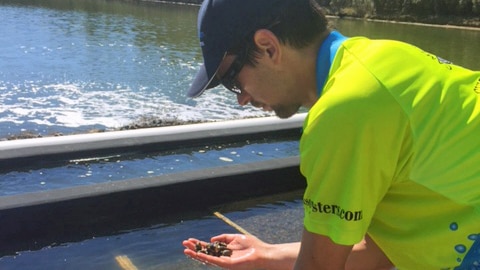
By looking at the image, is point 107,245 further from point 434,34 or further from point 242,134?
point 434,34

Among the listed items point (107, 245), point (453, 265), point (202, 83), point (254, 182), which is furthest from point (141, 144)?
point (453, 265)

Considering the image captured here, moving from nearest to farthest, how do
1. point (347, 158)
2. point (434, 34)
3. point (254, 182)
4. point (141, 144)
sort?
point (347, 158)
point (254, 182)
point (141, 144)
point (434, 34)

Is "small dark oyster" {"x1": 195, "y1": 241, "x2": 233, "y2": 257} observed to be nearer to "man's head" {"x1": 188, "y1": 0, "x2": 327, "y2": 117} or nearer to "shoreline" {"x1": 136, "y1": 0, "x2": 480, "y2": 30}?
"man's head" {"x1": 188, "y1": 0, "x2": 327, "y2": 117}

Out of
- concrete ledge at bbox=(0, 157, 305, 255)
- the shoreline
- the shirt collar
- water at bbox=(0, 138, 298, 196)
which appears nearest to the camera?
the shirt collar

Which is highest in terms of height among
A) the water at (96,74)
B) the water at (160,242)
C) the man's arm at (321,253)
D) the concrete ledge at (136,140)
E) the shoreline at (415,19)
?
the man's arm at (321,253)

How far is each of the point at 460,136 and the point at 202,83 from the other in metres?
0.62

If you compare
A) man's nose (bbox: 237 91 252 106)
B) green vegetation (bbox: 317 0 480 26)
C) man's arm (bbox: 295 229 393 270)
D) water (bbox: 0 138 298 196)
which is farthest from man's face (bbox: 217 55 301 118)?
green vegetation (bbox: 317 0 480 26)

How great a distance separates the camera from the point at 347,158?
1.19 meters

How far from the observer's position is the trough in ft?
10.1

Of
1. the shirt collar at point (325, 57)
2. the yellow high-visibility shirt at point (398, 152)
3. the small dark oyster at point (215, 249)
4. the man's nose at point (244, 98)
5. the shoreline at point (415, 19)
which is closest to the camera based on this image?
the yellow high-visibility shirt at point (398, 152)

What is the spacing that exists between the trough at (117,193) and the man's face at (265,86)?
198cm

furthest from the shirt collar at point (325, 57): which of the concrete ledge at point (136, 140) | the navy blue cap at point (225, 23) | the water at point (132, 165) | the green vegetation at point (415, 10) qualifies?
the green vegetation at point (415, 10)

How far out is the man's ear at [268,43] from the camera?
1359 mm

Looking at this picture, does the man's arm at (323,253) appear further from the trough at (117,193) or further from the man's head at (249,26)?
the trough at (117,193)
